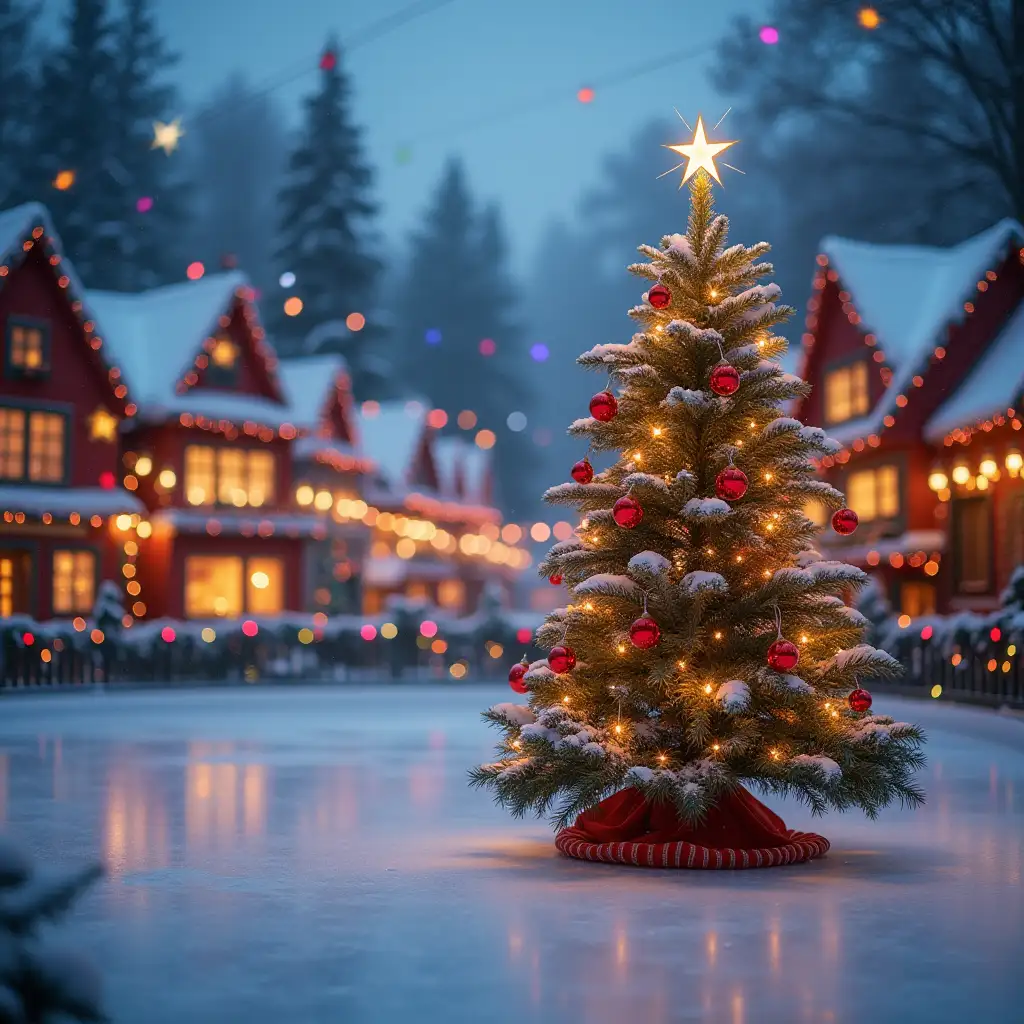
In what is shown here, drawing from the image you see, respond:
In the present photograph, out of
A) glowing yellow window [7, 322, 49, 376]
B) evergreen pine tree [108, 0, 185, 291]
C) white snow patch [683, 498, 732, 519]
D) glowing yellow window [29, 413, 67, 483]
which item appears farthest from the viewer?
evergreen pine tree [108, 0, 185, 291]

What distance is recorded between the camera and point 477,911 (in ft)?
27.6

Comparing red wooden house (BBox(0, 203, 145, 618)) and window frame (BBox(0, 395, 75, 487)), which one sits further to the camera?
window frame (BBox(0, 395, 75, 487))

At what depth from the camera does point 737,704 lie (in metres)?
9.70

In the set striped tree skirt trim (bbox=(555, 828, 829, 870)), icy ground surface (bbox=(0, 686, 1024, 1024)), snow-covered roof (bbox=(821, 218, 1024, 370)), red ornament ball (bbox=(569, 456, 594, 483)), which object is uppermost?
snow-covered roof (bbox=(821, 218, 1024, 370))

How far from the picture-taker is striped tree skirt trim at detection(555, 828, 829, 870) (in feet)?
32.5

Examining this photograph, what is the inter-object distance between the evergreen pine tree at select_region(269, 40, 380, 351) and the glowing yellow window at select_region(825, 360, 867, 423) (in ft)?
96.7

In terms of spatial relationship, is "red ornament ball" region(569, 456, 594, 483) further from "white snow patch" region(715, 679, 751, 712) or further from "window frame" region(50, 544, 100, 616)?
"window frame" region(50, 544, 100, 616)

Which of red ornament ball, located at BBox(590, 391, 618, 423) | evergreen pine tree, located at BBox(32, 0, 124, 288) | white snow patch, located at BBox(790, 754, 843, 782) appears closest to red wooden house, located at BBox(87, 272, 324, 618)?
evergreen pine tree, located at BBox(32, 0, 124, 288)

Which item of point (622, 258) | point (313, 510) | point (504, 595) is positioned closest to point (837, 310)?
point (313, 510)

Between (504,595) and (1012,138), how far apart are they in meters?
44.5

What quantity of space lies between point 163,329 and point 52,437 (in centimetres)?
578

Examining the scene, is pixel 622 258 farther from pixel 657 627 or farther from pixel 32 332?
pixel 657 627

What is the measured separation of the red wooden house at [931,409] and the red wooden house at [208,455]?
49.1 feet

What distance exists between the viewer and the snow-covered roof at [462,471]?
65.9m
